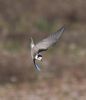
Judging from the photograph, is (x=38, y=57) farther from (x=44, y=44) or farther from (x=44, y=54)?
(x=44, y=54)

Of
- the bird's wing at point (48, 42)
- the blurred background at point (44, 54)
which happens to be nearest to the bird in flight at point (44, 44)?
the bird's wing at point (48, 42)

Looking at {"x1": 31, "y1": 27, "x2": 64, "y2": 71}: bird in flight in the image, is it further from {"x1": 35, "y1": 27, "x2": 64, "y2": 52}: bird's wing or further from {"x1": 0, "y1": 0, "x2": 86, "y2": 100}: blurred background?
{"x1": 0, "y1": 0, "x2": 86, "y2": 100}: blurred background

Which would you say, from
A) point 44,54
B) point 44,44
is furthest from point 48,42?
point 44,54

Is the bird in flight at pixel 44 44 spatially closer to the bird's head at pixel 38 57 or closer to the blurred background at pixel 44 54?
the bird's head at pixel 38 57

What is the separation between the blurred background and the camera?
9820 mm

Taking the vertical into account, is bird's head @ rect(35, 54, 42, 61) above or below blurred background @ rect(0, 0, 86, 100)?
below

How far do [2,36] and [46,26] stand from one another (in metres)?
1.15

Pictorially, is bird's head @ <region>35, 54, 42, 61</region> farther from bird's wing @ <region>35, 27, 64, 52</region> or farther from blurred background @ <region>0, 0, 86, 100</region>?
blurred background @ <region>0, 0, 86, 100</region>

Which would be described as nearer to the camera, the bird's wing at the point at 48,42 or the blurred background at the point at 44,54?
the bird's wing at the point at 48,42

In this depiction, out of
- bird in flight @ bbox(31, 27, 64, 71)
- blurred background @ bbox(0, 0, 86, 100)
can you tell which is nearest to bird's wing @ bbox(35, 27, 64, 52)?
bird in flight @ bbox(31, 27, 64, 71)

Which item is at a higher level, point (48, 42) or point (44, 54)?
point (44, 54)

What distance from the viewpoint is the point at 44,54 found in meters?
9.39

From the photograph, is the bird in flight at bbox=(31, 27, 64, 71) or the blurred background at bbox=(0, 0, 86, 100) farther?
the blurred background at bbox=(0, 0, 86, 100)

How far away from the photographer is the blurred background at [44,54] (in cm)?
982
